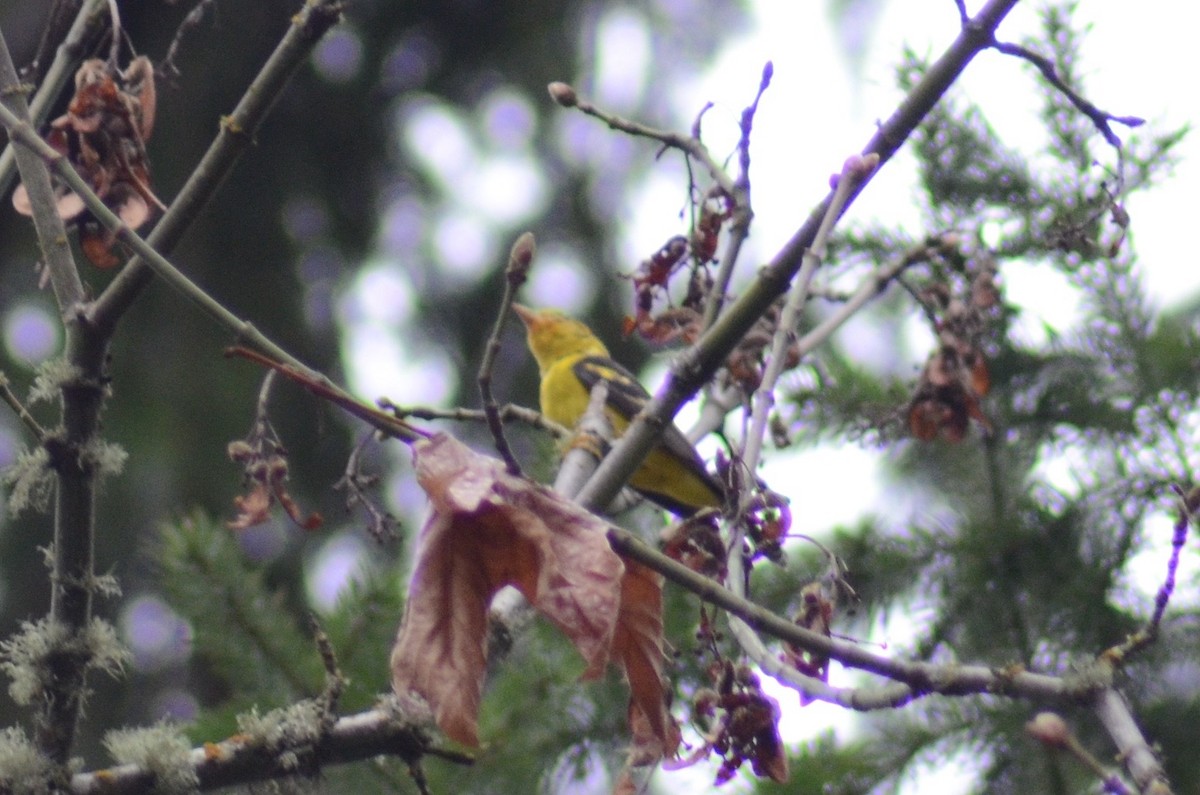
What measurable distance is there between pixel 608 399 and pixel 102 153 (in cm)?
192

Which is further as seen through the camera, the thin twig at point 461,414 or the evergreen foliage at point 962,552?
the evergreen foliage at point 962,552

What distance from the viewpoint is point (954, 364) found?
2.32 meters

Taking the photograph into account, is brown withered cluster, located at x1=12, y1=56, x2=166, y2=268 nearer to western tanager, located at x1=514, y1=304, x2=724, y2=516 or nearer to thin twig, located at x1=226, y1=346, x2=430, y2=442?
thin twig, located at x1=226, y1=346, x2=430, y2=442

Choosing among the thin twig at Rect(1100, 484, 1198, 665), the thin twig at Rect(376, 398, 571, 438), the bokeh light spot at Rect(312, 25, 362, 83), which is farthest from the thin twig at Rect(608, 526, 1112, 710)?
the bokeh light spot at Rect(312, 25, 362, 83)

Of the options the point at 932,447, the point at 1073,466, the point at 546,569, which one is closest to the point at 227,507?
the point at 932,447

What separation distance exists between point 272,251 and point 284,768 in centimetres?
435

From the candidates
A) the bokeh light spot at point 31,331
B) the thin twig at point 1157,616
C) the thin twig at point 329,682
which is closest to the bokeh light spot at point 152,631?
the bokeh light spot at point 31,331

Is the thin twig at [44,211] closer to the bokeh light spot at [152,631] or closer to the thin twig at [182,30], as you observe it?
the thin twig at [182,30]

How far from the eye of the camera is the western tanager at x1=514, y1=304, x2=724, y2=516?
11.6ft

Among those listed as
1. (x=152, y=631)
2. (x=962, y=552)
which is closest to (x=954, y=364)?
(x=962, y=552)

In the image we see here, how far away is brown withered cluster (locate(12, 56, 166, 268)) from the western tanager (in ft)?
5.35

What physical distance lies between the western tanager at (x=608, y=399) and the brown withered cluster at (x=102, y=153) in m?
1.63

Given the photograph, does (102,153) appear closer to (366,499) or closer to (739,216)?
(366,499)

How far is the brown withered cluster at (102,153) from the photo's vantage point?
164 centimetres
